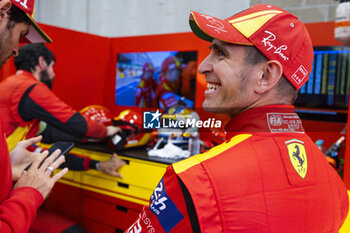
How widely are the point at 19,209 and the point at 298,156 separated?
0.79 metres

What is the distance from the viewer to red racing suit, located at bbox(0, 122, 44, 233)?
87cm

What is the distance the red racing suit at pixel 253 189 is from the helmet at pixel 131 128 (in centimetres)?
163

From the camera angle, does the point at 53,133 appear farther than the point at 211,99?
Yes

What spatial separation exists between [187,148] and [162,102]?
2.03 ft

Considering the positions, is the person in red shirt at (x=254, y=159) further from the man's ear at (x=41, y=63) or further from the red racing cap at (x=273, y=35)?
the man's ear at (x=41, y=63)

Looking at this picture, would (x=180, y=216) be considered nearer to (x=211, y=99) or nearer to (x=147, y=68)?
(x=211, y=99)

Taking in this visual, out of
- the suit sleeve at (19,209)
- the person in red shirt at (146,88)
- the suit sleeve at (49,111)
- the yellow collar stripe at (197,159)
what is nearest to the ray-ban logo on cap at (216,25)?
the yellow collar stripe at (197,159)

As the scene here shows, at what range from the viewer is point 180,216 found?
58 centimetres

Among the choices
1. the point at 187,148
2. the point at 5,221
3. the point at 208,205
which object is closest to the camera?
the point at 208,205

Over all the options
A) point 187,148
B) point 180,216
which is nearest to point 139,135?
point 187,148

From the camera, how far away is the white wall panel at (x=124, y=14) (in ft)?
9.57

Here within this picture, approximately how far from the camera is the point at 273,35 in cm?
70

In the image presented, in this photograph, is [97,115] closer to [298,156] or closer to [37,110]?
[37,110]

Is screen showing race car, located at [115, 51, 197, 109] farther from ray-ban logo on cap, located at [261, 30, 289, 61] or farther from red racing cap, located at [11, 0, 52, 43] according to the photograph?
ray-ban logo on cap, located at [261, 30, 289, 61]
